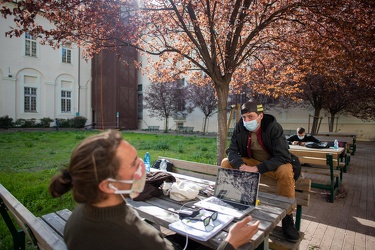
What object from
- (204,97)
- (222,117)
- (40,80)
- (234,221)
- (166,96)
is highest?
(40,80)

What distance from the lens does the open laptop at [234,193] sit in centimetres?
247

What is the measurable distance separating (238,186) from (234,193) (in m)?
0.08

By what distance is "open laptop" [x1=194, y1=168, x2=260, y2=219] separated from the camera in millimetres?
2475

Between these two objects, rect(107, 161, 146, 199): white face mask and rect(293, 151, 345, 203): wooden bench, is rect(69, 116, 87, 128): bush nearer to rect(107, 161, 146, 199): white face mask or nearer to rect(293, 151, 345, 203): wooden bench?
rect(293, 151, 345, 203): wooden bench

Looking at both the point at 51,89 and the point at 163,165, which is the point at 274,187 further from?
the point at 51,89

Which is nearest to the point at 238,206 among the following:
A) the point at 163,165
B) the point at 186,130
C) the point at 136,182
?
the point at 136,182

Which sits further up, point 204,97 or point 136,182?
point 204,97

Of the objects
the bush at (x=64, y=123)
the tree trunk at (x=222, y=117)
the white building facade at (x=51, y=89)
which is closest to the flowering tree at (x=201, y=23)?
the tree trunk at (x=222, y=117)

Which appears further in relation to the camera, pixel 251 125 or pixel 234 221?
pixel 251 125

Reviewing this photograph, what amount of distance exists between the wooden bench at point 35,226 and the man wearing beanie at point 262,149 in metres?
2.37

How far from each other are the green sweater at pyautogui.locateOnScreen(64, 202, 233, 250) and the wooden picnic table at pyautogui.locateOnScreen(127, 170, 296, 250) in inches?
26.0

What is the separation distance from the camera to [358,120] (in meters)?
22.5

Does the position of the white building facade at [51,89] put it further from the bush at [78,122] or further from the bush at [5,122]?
the bush at [78,122]

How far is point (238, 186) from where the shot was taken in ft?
8.80
